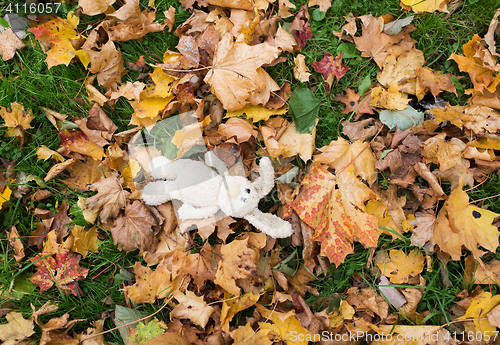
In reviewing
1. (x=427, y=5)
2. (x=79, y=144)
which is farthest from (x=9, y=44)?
(x=427, y=5)

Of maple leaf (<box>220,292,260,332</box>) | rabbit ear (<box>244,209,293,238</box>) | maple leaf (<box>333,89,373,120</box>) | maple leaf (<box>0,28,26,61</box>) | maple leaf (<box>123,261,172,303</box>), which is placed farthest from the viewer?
maple leaf (<box>0,28,26,61</box>)

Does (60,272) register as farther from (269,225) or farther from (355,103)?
(355,103)

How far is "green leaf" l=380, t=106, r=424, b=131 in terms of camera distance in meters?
2.12

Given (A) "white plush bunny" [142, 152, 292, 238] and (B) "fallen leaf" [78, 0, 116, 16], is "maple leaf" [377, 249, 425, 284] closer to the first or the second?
(A) "white plush bunny" [142, 152, 292, 238]

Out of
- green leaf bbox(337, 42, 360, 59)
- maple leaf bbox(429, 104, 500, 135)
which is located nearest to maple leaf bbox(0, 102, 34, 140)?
green leaf bbox(337, 42, 360, 59)

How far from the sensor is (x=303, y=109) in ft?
6.91

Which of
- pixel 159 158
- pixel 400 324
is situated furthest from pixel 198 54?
pixel 400 324

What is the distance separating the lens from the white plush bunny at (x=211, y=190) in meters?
1.75

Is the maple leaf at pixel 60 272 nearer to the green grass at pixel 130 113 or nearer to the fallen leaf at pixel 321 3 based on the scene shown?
the green grass at pixel 130 113

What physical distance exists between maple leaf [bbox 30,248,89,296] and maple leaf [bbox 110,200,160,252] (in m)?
0.38

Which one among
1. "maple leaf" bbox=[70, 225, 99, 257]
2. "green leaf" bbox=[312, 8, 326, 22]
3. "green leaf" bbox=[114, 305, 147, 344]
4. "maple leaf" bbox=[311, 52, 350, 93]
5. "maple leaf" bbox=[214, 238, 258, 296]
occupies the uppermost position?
"green leaf" bbox=[312, 8, 326, 22]

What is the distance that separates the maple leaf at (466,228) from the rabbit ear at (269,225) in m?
1.10

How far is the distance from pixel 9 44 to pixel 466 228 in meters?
3.72

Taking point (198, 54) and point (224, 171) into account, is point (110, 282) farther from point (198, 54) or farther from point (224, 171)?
point (198, 54)
